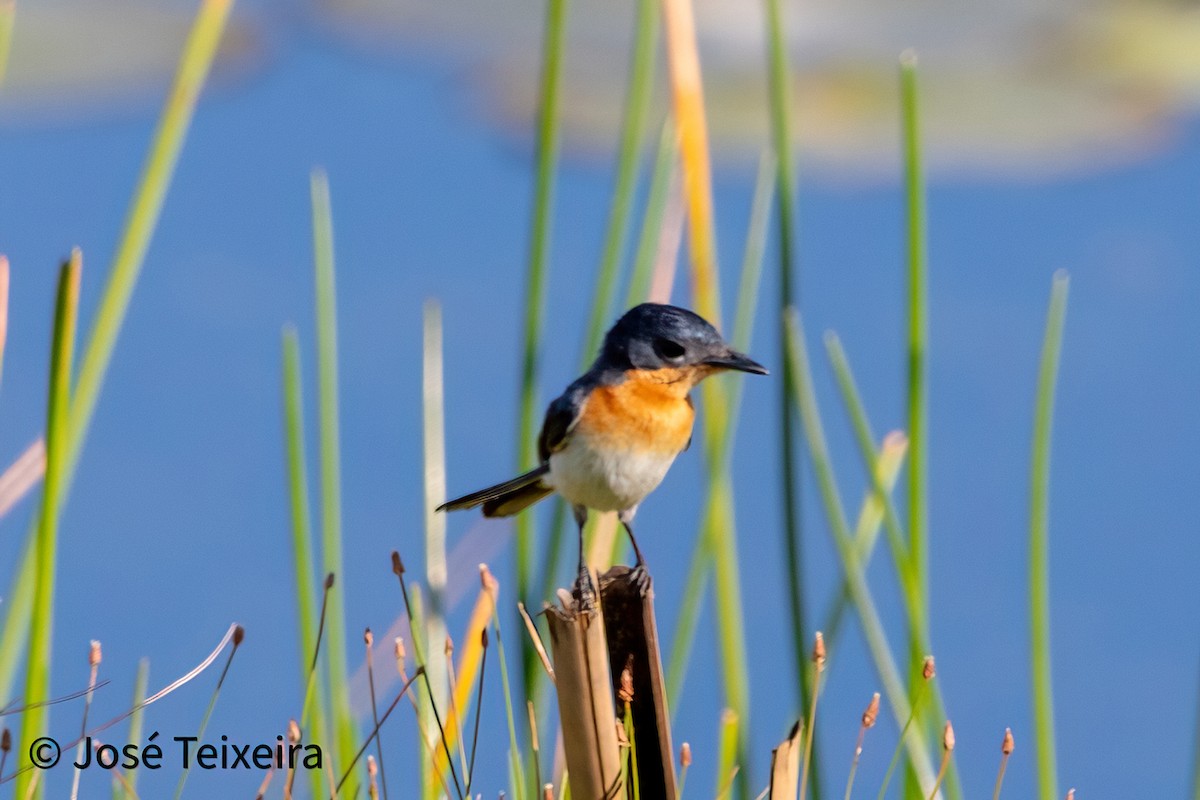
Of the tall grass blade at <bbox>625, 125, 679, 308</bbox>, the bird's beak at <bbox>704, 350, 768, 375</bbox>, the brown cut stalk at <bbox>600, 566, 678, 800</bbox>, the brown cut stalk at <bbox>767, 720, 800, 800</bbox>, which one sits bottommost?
the brown cut stalk at <bbox>767, 720, 800, 800</bbox>

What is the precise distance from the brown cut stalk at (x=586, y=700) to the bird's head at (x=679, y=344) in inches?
8.6

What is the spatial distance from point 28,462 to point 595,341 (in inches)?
16.4

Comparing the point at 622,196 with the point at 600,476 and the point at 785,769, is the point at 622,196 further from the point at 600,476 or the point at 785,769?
the point at 785,769

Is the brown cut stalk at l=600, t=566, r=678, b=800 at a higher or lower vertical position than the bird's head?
lower

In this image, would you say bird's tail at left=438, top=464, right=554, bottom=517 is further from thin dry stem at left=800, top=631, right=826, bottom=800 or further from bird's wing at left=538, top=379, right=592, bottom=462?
thin dry stem at left=800, top=631, right=826, bottom=800

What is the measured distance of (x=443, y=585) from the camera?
109 cm

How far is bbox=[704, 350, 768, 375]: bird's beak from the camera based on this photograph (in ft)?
3.06

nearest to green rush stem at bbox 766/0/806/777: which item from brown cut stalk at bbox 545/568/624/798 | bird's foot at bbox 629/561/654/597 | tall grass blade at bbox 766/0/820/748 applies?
tall grass blade at bbox 766/0/820/748

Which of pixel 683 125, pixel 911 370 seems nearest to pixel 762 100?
pixel 683 125

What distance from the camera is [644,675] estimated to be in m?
0.85

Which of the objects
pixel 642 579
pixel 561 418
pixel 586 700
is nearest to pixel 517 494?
pixel 561 418

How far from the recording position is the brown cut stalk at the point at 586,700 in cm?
79

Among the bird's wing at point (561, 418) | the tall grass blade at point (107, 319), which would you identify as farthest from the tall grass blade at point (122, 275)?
the bird's wing at point (561, 418)

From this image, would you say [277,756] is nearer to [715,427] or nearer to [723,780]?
[723,780]
